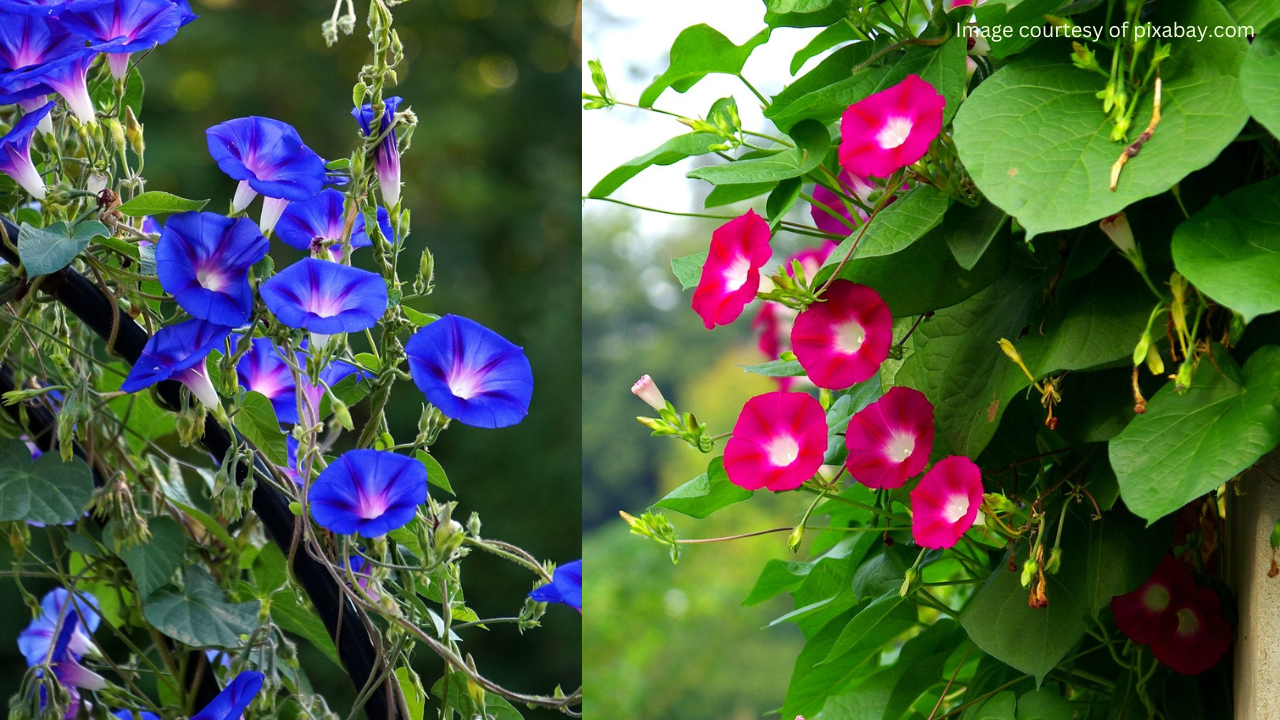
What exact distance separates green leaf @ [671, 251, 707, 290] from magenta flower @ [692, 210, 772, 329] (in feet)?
0.11

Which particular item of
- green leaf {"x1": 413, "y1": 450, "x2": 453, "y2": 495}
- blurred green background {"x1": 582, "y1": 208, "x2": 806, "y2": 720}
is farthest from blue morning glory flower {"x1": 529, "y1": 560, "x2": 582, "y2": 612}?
blurred green background {"x1": 582, "y1": 208, "x2": 806, "y2": 720}

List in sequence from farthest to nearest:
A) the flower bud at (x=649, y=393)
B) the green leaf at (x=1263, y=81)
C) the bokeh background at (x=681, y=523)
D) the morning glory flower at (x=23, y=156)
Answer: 1. the bokeh background at (x=681, y=523)
2. the flower bud at (x=649, y=393)
3. the morning glory flower at (x=23, y=156)
4. the green leaf at (x=1263, y=81)

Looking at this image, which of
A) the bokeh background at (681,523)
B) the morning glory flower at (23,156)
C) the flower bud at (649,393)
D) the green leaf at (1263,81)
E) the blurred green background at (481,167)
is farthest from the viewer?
the bokeh background at (681,523)

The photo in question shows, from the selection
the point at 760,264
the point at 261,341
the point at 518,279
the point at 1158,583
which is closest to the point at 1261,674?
the point at 1158,583

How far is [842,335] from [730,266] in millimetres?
62

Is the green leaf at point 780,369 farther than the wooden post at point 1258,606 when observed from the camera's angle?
Yes

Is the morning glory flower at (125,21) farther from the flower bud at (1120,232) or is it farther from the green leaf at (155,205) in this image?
the flower bud at (1120,232)

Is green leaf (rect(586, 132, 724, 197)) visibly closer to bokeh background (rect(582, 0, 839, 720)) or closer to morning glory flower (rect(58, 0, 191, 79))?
morning glory flower (rect(58, 0, 191, 79))

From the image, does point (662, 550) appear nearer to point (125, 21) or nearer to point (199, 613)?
point (199, 613)

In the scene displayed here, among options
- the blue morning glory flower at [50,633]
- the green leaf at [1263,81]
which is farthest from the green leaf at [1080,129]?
the blue morning glory flower at [50,633]

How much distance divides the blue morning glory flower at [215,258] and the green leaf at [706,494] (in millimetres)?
236

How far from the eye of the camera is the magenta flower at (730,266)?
0.46 meters

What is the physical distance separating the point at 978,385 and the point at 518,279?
337cm

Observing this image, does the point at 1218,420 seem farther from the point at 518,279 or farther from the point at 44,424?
the point at 518,279
